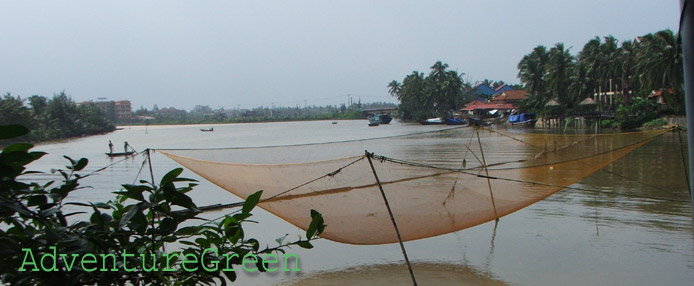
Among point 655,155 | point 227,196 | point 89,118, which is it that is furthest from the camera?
point 89,118

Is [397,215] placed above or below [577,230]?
above

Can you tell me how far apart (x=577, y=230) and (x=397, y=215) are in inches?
114

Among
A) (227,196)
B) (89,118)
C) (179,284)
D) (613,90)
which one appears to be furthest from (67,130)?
(179,284)

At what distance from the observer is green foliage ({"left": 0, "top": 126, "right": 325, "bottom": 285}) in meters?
1.11

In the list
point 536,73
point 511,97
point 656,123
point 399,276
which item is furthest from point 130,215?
point 511,97

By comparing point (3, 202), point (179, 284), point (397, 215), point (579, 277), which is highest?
point (3, 202)

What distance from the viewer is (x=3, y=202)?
1.06 m

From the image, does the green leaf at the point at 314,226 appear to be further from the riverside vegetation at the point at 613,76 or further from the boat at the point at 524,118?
the boat at the point at 524,118

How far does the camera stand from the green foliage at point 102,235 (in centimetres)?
111

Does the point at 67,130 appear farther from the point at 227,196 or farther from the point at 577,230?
the point at 577,230

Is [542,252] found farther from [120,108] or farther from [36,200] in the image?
[120,108]

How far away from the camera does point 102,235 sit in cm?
128

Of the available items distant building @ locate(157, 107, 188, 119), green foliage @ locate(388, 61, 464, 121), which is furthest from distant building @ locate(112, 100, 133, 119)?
green foliage @ locate(388, 61, 464, 121)

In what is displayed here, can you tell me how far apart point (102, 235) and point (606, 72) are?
112 ft
